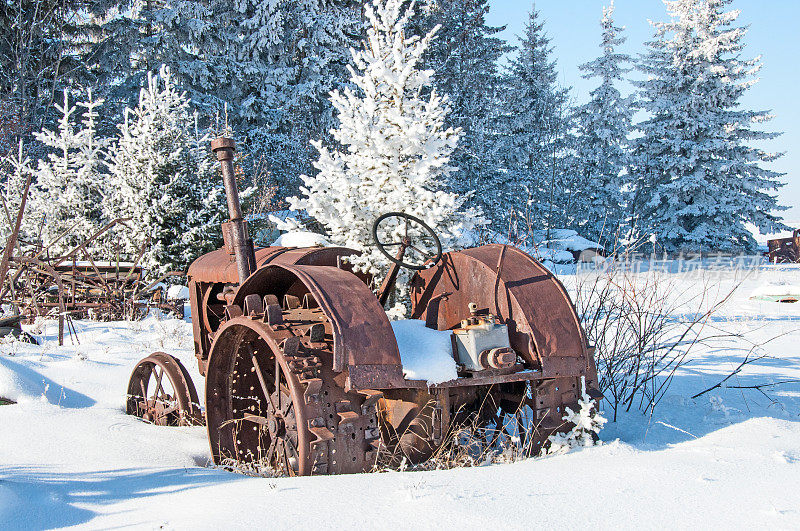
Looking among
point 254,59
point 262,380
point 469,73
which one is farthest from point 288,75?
point 262,380

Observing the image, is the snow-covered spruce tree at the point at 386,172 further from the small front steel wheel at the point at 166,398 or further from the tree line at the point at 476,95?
the tree line at the point at 476,95

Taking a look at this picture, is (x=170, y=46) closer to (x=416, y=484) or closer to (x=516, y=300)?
(x=516, y=300)

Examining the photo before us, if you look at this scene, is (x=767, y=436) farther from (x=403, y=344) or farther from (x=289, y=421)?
(x=289, y=421)

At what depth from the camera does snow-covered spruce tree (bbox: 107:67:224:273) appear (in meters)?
11.7

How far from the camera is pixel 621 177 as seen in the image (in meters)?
30.0

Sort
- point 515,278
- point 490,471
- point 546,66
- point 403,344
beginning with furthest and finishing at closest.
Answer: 1. point 546,66
2. point 515,278
3. point 403,344
4. point 490,471

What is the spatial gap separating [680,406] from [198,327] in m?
4.05

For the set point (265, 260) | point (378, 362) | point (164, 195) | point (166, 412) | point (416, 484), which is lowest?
point (166, 412)

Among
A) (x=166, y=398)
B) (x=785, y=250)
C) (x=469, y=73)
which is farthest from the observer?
(x=785, y=250)

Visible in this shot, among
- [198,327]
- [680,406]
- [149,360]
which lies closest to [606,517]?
[680,406]

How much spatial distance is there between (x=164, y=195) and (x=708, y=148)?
954 inches

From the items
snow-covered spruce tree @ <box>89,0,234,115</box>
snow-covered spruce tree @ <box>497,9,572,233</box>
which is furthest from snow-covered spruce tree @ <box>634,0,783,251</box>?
snow-covered spruce tree @ <box>89,0,234,115</box>

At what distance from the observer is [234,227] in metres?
4.11

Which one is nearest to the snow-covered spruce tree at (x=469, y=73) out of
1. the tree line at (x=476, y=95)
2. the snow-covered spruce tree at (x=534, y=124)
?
the tree line at (x=476, y=95)
